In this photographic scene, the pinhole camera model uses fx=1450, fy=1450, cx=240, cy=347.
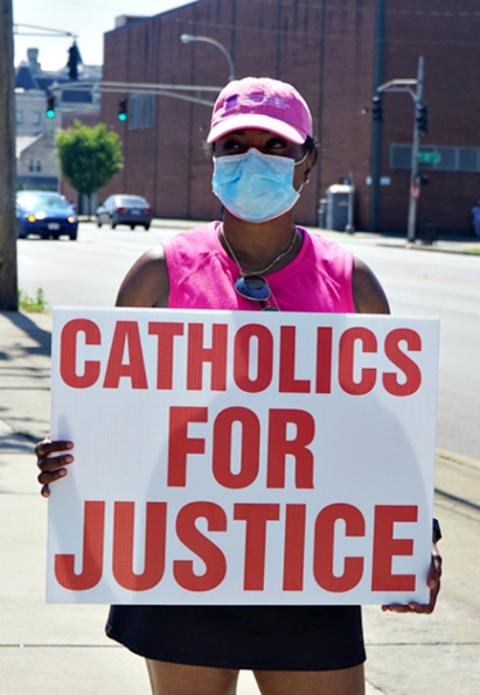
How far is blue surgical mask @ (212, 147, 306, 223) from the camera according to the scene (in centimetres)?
304

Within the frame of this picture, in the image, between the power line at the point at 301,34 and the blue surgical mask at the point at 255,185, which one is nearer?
the blue surgical mask at the point at 255,185

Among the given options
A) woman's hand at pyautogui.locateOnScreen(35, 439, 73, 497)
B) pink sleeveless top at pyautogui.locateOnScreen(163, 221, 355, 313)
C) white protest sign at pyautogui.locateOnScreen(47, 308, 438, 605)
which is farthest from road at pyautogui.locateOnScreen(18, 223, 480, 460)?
woman's hand at pyautogui.locateOnScreen(35, 439, 73, 497)

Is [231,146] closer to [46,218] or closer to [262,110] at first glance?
[262,110]

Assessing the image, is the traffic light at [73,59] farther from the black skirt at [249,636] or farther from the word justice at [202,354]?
the black skirt at [249,636]

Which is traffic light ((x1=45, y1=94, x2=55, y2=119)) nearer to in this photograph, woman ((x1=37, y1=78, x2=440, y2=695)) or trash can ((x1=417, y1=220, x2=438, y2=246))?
trash can ((x1=417, y1=220, x2=438, y2=246))

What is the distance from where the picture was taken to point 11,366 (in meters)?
12.6

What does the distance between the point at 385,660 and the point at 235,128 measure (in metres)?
2.48

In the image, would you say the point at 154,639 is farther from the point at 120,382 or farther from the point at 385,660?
the point at 385,660

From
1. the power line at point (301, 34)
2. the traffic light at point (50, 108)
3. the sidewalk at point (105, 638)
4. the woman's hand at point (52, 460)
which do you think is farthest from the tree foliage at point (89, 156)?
the woman's hand at point (52, 460)

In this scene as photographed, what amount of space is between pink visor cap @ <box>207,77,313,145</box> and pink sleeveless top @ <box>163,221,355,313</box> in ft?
0.78

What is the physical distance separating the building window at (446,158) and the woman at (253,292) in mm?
58258

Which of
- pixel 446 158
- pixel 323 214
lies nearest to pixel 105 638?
pixel 446 158

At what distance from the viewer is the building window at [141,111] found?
81938 mm

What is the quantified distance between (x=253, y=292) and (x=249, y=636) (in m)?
0.72
